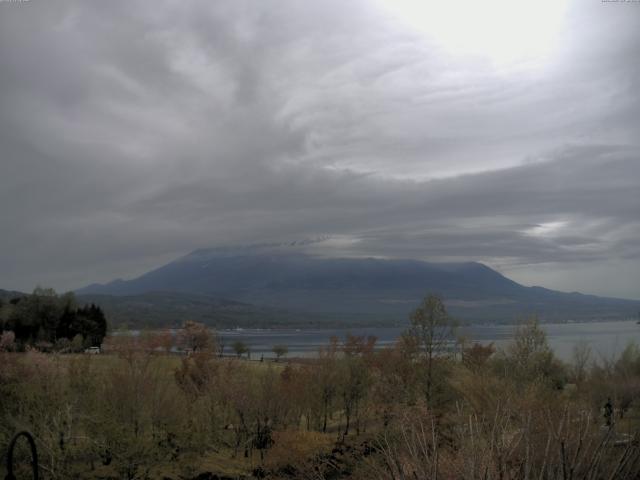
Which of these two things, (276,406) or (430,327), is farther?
(430,327)

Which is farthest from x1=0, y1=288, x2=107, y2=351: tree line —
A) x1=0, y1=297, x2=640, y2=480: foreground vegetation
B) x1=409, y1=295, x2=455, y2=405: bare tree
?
x1=409, y1=295, x2=455, y2=405: bare tree

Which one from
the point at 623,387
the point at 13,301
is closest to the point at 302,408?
the point at 623,387

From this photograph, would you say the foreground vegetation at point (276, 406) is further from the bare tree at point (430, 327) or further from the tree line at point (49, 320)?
the tree line at point (49, 320)

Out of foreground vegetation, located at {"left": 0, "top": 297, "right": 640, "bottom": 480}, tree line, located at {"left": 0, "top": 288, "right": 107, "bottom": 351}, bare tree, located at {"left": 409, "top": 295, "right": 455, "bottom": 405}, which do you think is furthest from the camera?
tree line, located at {"left": 0, "top": 288, "right": 107, "bottom": 351}

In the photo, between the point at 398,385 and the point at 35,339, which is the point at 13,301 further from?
the point at 398,385

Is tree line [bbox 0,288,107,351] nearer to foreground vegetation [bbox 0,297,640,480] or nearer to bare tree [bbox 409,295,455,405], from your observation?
foreground vegetation [bbox 0,297,640,480]

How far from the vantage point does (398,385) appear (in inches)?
2058

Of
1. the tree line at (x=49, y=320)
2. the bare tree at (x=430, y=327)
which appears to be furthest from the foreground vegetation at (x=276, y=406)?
the tree line at (x=49, y=320)

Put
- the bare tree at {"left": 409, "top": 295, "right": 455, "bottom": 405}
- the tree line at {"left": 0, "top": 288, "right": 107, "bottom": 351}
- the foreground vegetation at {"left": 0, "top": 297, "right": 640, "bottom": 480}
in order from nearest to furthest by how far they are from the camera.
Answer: the foreground vegetation at {"left": 0, "top": 297, "right": 640, "bottom": 480} < the bare tree at {"left": 409, "top": 295, "right": 455, "bottom": 405} < the tree line at {"left": 0, "top": 288, "right": 107, "bottom": 351}

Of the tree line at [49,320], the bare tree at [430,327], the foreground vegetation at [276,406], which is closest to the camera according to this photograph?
the foreground vegetation at [276,406]

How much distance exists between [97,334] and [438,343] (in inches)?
3215

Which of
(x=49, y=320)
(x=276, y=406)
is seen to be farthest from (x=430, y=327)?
(x=49, y=320)

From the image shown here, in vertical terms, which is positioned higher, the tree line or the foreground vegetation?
the tree line

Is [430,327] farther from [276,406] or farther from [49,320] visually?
[49,320]
